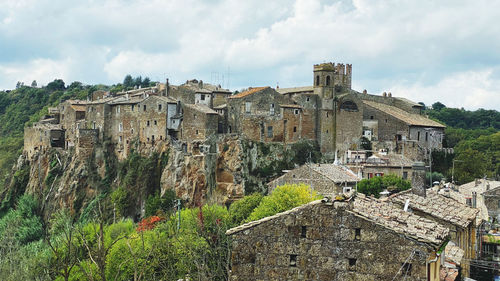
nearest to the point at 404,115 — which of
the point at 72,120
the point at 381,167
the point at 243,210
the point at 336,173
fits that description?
the point at 381,167

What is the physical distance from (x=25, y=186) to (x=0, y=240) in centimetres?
3268

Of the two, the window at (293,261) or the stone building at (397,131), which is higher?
the stone building at (397,131)

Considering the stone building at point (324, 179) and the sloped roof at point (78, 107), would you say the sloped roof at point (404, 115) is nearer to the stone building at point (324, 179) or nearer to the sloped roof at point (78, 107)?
the stone building at point (324, 179)

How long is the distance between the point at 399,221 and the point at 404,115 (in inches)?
2476

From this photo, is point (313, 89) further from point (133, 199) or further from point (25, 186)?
point (25, 186)

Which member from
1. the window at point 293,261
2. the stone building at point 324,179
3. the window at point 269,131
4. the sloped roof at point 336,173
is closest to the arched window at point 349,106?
the window at point 269,131

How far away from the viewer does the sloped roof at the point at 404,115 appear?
7159 cm

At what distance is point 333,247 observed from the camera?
13.7 meters

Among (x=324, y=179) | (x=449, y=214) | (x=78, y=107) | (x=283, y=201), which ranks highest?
(x=78, y=107)

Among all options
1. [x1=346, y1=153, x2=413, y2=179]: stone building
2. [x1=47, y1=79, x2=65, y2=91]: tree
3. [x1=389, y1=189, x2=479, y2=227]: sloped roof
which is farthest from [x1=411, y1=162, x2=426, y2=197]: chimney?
[x1=47, y1=79, x2=65, y2=91]: tree

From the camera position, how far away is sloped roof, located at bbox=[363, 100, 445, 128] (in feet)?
235

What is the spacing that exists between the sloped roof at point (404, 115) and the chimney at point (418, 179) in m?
47.5

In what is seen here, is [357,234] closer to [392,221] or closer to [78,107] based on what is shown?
[392,221]

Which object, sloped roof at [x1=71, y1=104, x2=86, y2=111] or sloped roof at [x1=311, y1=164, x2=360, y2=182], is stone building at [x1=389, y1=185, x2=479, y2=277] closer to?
sloped roof at [x1=311, y1=164, x2=360, y2=182]
